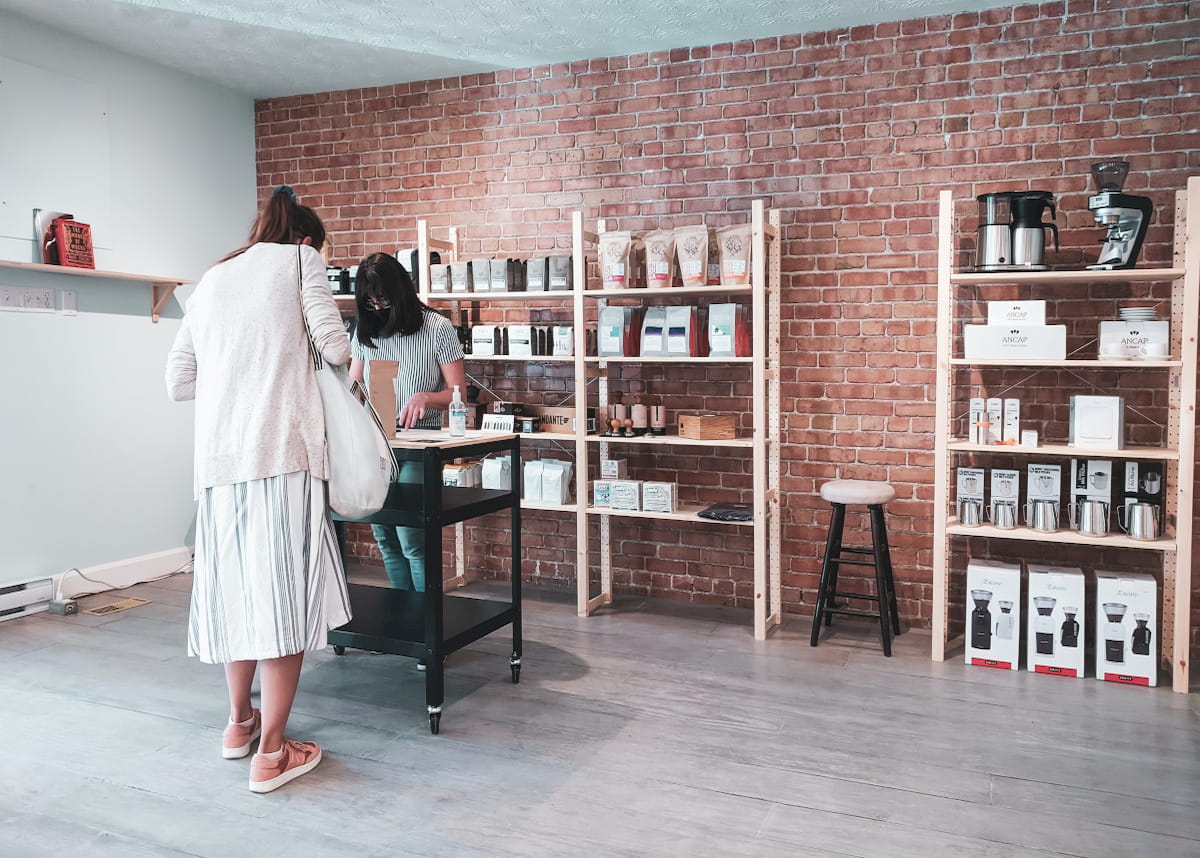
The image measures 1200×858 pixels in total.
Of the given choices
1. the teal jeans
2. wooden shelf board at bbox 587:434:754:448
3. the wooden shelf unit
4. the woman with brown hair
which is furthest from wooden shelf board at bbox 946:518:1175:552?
the woman with brown hair

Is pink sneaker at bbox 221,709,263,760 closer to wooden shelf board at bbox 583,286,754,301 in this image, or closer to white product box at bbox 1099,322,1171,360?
wooden shelf board at bbox 583,286,754,301

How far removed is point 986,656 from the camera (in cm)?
368

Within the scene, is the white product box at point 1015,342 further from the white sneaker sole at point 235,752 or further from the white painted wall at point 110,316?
the white painted wall at point 110,316

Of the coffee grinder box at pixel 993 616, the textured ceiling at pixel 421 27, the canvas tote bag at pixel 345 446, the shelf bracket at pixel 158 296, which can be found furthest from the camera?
the shelf bracket at pixel 158 296

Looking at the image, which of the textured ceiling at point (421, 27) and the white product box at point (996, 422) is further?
the textured ceiling at point (421, 27)

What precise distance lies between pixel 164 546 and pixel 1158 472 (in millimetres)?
5011

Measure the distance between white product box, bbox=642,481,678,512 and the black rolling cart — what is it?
1.07m

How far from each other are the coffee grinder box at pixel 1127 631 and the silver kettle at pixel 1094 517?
0.19m

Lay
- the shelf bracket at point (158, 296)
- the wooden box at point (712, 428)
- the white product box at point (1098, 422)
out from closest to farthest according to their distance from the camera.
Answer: the white product box at point (1098, 422) → the wooden box at point (712, 428) → the shelf bracket at point (158, 296)

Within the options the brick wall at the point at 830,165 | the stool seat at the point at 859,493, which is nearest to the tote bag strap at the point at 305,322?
the stool seat at the point at 859,493

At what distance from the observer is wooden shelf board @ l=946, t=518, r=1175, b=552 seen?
3426 mm

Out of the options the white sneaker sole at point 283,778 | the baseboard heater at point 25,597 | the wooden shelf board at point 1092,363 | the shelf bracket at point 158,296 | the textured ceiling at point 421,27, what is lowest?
the white sneaker sole at point 283,778

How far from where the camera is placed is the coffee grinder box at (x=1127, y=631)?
3457 mm

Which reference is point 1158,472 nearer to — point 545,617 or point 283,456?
point 545,617
